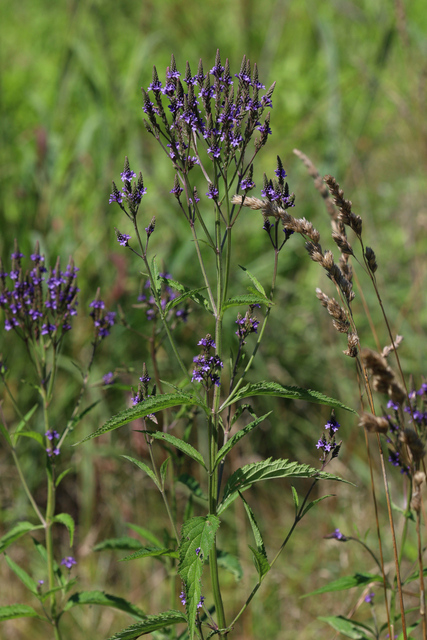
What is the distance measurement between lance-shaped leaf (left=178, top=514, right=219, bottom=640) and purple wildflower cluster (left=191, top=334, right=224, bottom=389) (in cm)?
34

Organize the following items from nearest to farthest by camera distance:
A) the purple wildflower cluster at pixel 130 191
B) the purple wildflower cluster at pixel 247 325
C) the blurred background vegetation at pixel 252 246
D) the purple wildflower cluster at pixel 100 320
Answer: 1. the purple wildflower cluster at pixel 130 191
2. the purple wildflower cluster at pixel 247 325
3. the purple wildflower cluster at pixel 100 320
4. the blurred background vegetation at pixel 252 246

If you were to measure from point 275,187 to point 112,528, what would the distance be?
2.82m

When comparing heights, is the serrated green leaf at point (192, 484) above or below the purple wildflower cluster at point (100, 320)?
below

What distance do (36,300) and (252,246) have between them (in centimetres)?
313

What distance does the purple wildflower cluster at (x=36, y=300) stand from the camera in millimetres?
1967

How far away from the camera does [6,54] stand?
22.6 feet

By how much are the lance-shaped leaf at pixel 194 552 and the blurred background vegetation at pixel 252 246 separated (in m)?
1.39

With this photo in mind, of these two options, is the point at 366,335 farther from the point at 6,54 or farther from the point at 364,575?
the point at 6,54

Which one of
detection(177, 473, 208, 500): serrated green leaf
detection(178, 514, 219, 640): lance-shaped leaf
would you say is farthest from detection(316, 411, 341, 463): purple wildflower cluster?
detection(177, 473, 208, 500): serrated green leaf

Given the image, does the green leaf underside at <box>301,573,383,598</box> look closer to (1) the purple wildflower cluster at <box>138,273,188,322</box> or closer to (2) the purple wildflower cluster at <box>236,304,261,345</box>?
(2) the purple wildflower cluster at <box>236,304,261,345</box>

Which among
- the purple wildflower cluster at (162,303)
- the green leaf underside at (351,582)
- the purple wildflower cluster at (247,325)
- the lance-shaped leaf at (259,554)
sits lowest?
the green leaf underside at (351,582)

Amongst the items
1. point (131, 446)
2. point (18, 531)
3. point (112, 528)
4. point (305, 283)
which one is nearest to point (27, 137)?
point (305, 283)

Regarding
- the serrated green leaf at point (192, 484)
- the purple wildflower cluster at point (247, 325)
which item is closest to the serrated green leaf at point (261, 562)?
the serrated green leaf at point (192, 484)

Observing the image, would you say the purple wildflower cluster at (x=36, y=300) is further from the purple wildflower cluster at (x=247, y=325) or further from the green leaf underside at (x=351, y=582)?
the green leaf underside at (x=351, y=582)
